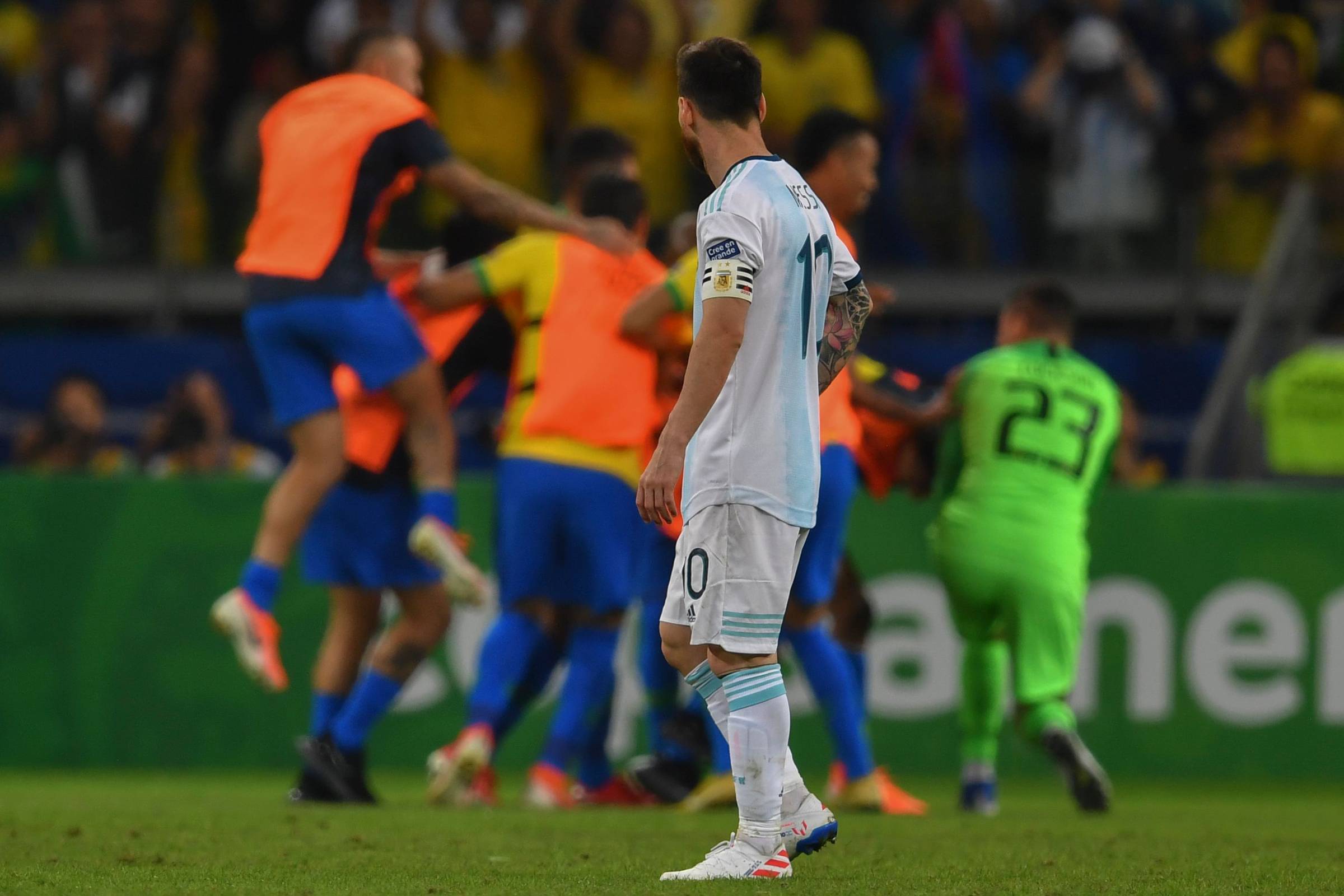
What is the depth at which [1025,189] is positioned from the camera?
1274 centimetres

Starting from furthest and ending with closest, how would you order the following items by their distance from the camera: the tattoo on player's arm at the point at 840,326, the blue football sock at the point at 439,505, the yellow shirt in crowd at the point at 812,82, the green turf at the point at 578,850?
the yellow shirt in crowd at the point at 812,82, the blue football sock at the point at 439,505, the tattoo on player's arm at the point at 840,326, the green turf at the point at 578,850

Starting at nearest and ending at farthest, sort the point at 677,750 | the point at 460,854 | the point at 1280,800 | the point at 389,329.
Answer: the point at 460,854 → the point at 389,329 → the point at 677,750 → the point at 1280,800

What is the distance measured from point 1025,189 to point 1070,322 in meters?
4.82

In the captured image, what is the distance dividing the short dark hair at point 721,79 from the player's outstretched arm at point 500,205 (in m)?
2.25

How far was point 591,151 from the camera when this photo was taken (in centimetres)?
792

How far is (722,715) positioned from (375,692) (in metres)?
2.87

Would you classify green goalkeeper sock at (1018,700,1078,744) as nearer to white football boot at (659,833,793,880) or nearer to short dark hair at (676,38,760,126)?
white football boot at (659,833,793,880)

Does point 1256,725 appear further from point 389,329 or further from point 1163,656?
point 389,329

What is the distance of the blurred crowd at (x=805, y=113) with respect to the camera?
499 inches

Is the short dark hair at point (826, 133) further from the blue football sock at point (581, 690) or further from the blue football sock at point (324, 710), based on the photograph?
the blue football sock at point (324, 710)

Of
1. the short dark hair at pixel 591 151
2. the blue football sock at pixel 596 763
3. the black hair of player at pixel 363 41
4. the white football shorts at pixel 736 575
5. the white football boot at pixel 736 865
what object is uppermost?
the black hair of player at pixel 363 41

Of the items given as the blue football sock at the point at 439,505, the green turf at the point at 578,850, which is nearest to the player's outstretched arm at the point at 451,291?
the blue football sock at the point at 439,505

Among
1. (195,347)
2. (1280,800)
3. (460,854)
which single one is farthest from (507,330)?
(195,347)

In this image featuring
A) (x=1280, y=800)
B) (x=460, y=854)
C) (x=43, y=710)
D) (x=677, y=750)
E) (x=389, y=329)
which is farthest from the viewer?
(x=43, y=710)
